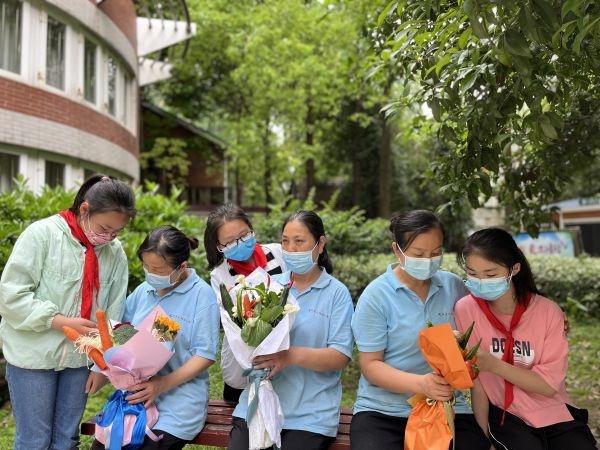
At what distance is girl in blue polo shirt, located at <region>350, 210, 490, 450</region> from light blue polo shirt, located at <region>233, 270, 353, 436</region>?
0.38ft

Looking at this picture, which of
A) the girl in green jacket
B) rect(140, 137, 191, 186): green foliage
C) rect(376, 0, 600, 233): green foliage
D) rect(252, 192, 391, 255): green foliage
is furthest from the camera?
rect(140, 137, 191, 186): green foliage

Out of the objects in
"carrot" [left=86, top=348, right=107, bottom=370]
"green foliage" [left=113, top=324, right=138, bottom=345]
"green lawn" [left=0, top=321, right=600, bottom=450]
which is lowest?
"green lawn" [left=0, top=321, right=600, bottom=450]

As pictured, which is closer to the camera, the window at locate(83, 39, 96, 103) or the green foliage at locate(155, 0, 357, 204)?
the window at locate(83, 39, 96, 103)

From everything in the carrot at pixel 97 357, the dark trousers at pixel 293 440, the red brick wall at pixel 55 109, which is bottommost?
the dark trousers at pixel 293 440

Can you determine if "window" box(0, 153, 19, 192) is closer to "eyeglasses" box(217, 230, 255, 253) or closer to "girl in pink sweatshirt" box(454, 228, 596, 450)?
"eyeglasses" box(217, 230, 255, 253)

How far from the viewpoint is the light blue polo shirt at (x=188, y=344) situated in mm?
3047

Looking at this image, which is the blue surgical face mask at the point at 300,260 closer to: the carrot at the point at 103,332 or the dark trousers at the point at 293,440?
the dark trousers at the point at 293,440

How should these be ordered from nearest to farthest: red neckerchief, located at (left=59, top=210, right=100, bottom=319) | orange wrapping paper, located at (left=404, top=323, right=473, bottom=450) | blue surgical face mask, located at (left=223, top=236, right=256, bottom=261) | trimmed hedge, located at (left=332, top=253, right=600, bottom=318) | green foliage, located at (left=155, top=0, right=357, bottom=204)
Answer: orange wrapping paper, located at (left=404, top=323, right=473, bottom=450) < red neckerchief, located at (left=59, top=210, right=100, bottom=319) < blue surgical face mask, located at (left=223, top=236, right=256, bottom=261) < trimmed hedge, located at (left=332, top=253, right=600, bottom=318) < green foliage, located at (left=155, top=0, right=357, bottom=204)

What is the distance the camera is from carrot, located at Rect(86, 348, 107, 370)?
2799mm

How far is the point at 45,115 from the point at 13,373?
8.84 metres

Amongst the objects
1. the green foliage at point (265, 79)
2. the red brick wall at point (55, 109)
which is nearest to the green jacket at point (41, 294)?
the red brick wall at point (55, 109)

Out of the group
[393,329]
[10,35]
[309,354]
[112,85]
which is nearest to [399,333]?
[393,329]

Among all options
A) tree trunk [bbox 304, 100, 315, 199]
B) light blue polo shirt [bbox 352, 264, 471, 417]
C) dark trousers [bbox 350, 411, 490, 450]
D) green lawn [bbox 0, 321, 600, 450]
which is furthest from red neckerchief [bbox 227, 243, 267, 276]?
tree trunk [bbox 304, 100, 315, 199]

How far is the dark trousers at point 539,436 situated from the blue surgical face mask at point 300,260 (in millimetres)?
1216
